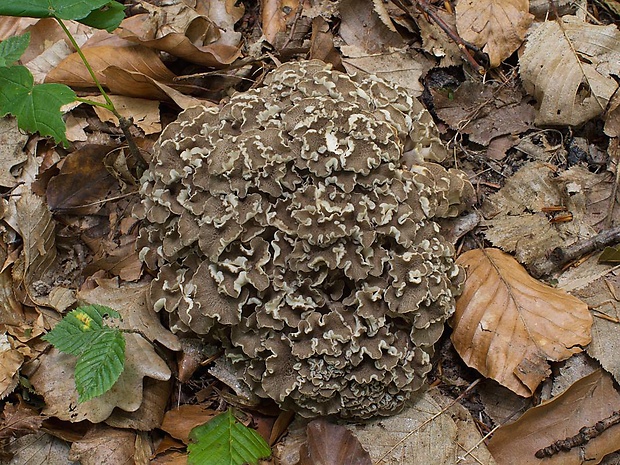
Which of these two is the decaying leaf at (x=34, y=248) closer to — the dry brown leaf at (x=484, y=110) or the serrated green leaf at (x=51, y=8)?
the serrated green leaf at (x=51, y=8)

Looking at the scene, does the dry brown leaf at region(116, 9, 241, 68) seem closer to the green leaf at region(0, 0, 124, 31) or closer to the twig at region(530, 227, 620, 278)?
the green leaf at region(0, 0, 124, 31)

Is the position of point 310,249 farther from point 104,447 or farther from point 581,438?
point 581,438

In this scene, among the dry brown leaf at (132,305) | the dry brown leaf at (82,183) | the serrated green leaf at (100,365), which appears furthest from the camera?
the dry brown leaf at (82,183)

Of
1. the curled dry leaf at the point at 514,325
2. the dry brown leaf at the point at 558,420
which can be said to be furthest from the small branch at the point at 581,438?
the curled dry leaf at the point at 514,325

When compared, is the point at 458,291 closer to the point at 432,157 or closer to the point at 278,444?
the point at 432,157

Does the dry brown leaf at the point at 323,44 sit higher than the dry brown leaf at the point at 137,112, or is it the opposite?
the dry brown leaf at the point at 323,44

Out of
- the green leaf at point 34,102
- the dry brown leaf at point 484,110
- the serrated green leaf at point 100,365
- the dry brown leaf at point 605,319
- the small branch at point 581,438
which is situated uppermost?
the green leaf at point 34,102
